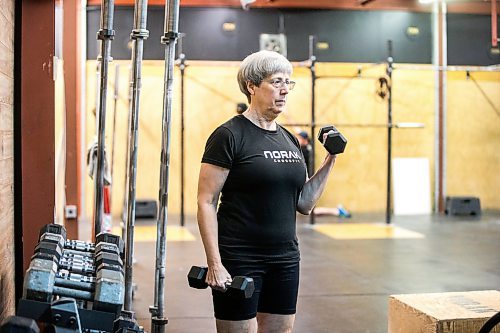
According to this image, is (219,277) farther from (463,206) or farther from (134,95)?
(463,206)

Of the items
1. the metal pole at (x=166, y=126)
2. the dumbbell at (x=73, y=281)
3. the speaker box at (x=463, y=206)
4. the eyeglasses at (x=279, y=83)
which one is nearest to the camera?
the dumbbell at (x=73, y=281)

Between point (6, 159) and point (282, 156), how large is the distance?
1.09 m

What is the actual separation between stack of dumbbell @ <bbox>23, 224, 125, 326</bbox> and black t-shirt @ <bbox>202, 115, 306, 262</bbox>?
42 centimetres

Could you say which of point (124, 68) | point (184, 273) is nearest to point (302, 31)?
point (124, 68)

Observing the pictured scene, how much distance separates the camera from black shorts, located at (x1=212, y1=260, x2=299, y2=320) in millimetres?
2510

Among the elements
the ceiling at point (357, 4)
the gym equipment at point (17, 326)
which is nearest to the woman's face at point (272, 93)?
the gym equipment at point (17, 326)

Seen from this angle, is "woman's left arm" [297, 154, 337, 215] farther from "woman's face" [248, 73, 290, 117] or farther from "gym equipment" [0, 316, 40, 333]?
"gym equipment" [0, 316, 40, 333]

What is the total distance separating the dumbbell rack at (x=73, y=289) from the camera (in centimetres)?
197

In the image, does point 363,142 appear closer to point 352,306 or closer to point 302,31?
point 302,31

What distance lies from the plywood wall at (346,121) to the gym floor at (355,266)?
0.93m

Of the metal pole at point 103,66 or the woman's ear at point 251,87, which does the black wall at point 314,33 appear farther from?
the woman's ear at point 251,87

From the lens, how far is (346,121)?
35.8ft

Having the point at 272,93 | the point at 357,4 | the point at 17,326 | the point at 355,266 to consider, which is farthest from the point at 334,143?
the point at 357,4

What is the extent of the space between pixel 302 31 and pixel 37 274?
30.0 ft
